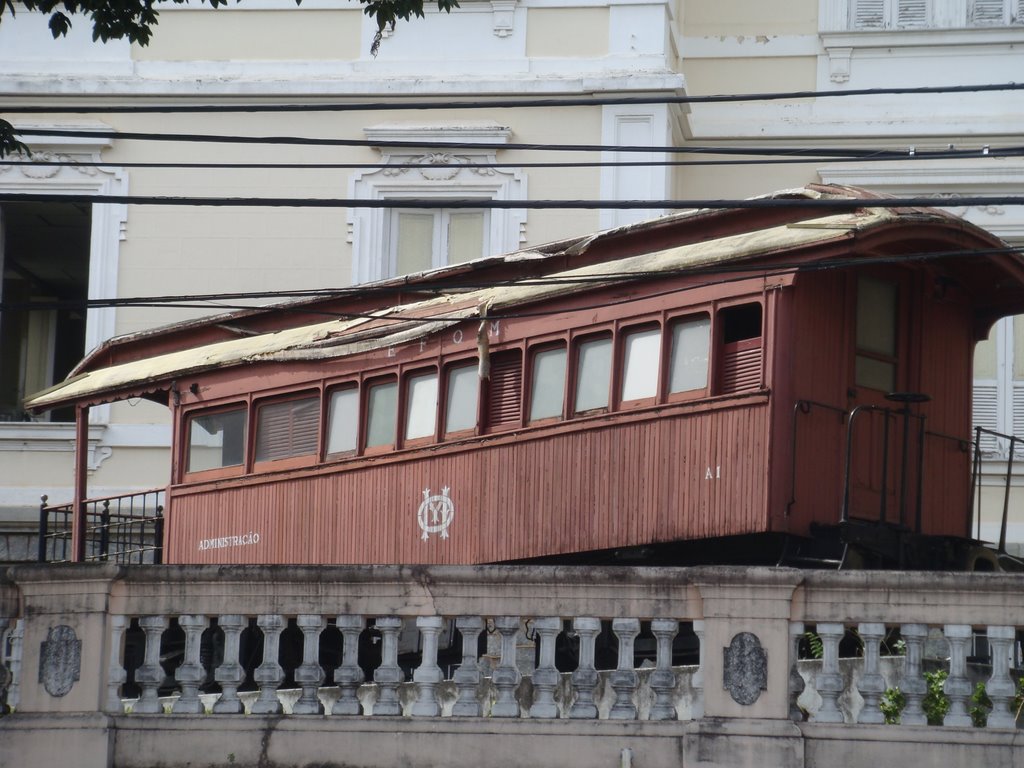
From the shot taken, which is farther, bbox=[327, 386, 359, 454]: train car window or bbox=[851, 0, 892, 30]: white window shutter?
bbox=[851, 0, 892, 30]: white window shutter

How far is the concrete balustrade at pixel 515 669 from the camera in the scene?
33.2 feet

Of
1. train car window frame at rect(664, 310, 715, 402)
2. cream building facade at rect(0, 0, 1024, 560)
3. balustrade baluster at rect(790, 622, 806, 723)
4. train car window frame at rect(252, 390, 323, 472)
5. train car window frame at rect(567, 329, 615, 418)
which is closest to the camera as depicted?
balustrade baluster at rect(790, 622, 806, 723)

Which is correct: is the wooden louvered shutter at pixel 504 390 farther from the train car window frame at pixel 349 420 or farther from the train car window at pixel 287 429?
Result: the train car window at pixel 287 429

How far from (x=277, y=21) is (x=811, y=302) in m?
11.0

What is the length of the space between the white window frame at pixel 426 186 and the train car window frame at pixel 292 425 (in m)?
4.92

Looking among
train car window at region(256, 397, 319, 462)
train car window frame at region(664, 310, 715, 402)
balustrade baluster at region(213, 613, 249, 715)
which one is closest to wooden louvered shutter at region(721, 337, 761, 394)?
train car window frame at region(664, 310, 715, 402)

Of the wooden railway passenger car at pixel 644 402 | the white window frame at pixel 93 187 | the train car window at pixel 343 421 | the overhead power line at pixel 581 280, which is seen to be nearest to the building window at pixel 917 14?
the wooden railway passenger car at pixel 644 402

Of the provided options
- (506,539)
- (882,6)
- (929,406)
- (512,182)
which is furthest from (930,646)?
(882,6)

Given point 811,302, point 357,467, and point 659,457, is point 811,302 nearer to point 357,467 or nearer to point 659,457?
point 659,457

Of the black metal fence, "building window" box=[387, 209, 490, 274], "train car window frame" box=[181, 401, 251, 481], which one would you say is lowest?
the black metal fence

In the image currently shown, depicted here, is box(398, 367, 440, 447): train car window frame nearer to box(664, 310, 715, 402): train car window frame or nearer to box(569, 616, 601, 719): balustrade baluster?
box(664, 310, 715, 402): train car window frame

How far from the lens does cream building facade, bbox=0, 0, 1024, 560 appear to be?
22141 millimetres

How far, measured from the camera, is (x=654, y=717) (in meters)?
10.4

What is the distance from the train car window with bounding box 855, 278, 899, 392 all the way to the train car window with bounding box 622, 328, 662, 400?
1688 mm
